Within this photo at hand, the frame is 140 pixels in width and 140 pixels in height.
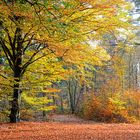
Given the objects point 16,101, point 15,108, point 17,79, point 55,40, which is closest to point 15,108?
point 15,108

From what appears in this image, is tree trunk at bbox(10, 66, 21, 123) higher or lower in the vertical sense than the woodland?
lower

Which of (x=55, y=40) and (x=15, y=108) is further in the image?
(x=15, y=108)

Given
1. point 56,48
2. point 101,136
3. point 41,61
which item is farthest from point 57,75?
point 101,136

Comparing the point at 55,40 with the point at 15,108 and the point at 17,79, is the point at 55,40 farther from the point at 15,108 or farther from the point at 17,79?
the point at 15,108

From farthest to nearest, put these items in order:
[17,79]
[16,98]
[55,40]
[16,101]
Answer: [16,98] → [16,101] → [17,79] → [55,40]

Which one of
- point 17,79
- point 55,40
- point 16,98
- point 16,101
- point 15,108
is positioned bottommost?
point 15,108

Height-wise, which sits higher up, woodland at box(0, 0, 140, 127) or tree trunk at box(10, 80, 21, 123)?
woodland at box(0, 0, 140, 127)

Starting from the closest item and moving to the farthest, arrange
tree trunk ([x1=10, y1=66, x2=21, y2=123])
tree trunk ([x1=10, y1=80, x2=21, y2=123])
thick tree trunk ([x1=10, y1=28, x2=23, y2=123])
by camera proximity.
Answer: thick tree trunk ([x1=10, y1=28, x2=23, y2=123]) → tree trunk ([x1=10, y1=66, x2=21, y2=123]) → tree trunk ([x1=10, y1=80, x2=21, y2=123])

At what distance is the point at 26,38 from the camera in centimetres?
1367

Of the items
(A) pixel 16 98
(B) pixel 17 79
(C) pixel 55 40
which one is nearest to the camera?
(C) pixel 55 40

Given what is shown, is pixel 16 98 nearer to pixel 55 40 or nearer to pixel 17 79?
pixel 17 79

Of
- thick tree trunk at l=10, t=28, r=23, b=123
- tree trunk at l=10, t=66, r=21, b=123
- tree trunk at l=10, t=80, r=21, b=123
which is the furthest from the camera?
tree trunk at l=10, t=80, r=21, b=123

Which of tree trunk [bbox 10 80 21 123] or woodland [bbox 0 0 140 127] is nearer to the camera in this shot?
woodland [bbox 0 0 140 127]

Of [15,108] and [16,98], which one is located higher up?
[16,98]
